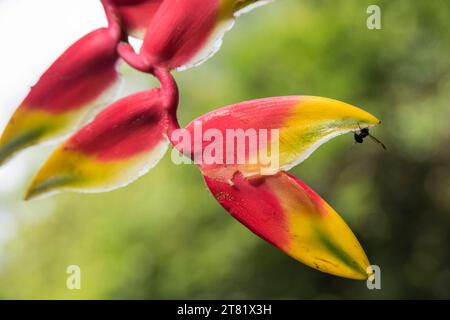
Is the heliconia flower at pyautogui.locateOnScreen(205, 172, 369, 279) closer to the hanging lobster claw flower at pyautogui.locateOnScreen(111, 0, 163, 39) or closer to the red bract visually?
the red bract

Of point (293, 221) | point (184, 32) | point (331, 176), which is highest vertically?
point (331, 176)

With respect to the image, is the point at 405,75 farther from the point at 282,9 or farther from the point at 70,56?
the point at 70,56

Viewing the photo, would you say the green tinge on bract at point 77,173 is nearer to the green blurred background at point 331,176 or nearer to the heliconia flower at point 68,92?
the heliconia flower at point 68,92

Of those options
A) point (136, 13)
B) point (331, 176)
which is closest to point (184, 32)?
point (136, 13)

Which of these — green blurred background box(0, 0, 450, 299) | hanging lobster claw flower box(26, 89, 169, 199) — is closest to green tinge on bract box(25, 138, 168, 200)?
hanging lobster claw flower box(26, 89, 169, 199)

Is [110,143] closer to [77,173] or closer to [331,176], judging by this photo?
[77,173]
